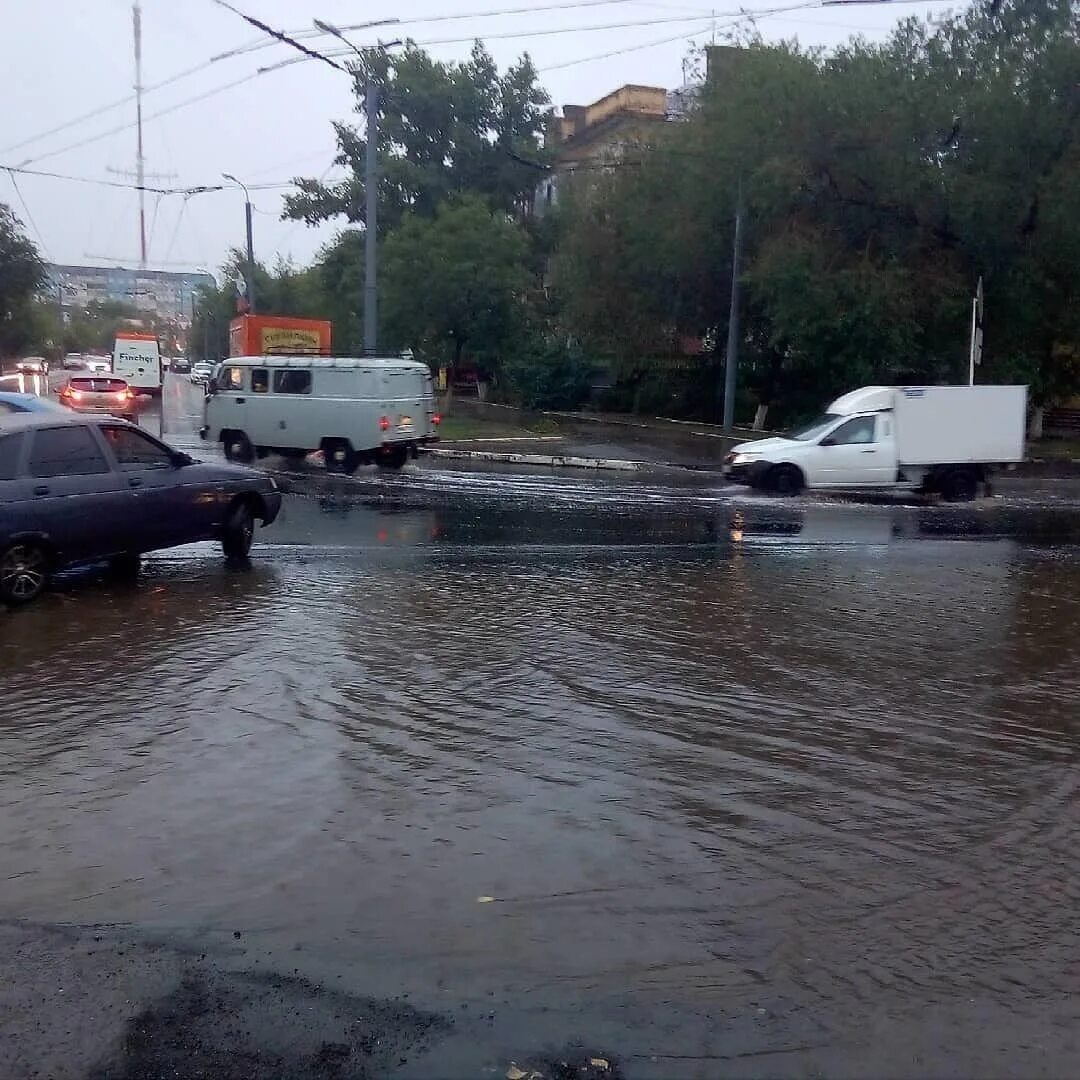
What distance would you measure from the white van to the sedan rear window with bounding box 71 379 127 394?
13330 millimetres

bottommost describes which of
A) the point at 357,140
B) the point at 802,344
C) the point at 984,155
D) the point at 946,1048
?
the point at 946,1048

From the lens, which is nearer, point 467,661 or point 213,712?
point 213,712

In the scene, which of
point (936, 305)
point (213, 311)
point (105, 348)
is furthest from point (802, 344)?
point (105, 348)

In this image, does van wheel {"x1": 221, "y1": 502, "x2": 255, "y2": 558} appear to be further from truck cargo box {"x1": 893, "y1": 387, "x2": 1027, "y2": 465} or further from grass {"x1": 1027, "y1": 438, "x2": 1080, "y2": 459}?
grass {"x1": 1027, "y1": 438, "x2": 1080, "y2": 459}

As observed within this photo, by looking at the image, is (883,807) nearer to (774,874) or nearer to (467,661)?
(774,874)

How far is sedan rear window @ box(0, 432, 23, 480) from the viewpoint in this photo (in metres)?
10.6

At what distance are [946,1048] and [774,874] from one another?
1406 millimetres

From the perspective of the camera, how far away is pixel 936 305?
1225 inches

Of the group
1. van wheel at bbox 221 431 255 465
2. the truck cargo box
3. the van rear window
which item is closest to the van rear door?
the van rear window

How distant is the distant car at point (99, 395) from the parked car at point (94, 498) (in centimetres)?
2263

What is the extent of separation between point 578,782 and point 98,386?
111 feet

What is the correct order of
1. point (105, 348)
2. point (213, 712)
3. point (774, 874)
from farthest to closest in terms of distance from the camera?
point (105, 348)
point (213, 712)
point (774, 874)

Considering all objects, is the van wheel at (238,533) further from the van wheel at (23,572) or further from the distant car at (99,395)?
the distant car at (99,395)

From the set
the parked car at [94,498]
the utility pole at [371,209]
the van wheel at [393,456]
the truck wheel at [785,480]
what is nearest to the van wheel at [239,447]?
the van wheel at [393,456]
